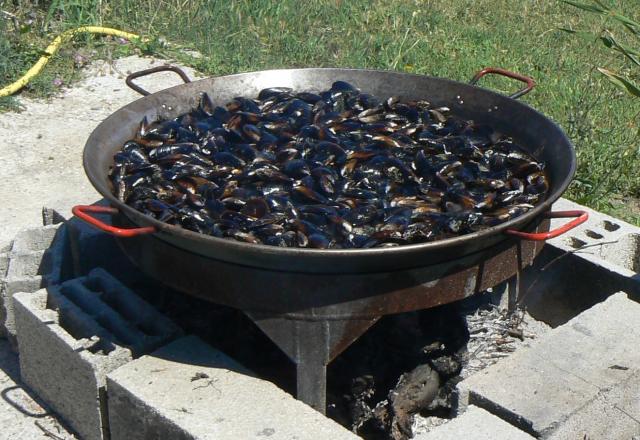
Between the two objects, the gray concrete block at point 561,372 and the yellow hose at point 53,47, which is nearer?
→ the gray concrete block at point 561,372

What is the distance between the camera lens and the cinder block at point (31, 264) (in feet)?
13.0

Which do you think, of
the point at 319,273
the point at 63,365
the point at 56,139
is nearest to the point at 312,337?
the point at 319,273

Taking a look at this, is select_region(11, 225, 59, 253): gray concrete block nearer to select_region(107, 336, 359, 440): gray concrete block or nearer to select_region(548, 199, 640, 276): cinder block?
select_region(107, 336, 359, 440): gray concrete block

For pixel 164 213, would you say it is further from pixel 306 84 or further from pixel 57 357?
pixel 306 84

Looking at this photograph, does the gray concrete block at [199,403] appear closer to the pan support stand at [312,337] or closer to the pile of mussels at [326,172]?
the pan support stand at [312,337]

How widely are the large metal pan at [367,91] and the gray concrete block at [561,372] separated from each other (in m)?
0.44

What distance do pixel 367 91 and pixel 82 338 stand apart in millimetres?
1722

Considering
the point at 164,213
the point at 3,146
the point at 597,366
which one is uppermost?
the point at 164,213

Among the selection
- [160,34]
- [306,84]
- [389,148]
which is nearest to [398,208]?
[389,148]

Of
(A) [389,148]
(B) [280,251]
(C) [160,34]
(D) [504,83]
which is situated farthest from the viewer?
(C) [160,34]

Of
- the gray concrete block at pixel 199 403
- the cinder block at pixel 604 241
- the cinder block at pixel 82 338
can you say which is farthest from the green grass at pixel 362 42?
the gray concrete block at pixel 199 403

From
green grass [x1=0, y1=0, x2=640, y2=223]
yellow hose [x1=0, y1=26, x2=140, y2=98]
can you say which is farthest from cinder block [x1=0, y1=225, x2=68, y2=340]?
green grass [x1=0, y1=0, x2=640, y2=223]

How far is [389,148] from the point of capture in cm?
380

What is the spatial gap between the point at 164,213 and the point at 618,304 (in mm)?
1742
